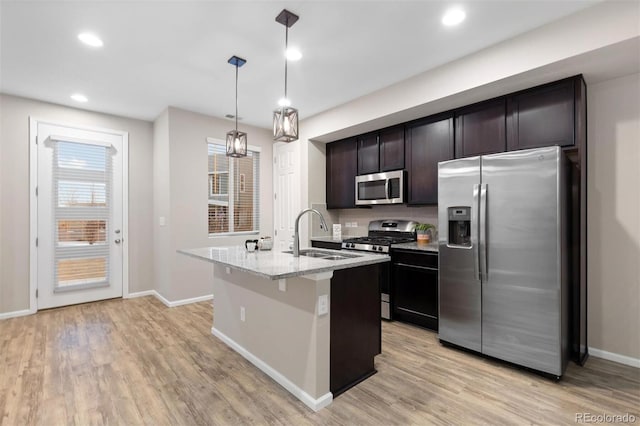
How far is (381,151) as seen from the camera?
166 inches

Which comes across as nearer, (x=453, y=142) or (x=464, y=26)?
(x=464, y=26)

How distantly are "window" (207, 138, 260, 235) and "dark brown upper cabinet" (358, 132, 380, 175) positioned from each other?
1868 millimetres

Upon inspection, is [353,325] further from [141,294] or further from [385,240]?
[141,294]

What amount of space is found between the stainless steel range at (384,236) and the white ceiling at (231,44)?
5.80 ft

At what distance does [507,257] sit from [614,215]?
1.10 m

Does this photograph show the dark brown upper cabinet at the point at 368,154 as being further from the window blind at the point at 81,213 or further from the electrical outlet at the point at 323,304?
the window blind at the point at 81,213

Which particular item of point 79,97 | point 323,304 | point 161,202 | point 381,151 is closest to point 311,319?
point 323,304

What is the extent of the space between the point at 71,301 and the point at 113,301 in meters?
0.49

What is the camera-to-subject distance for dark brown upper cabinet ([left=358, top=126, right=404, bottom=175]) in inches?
158

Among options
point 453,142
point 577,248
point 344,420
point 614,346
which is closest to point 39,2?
point 344,420

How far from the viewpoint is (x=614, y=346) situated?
269 cm

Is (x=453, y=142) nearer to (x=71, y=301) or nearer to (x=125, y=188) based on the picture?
(x=125, y=188)

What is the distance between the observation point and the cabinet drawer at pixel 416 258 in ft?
10.7
